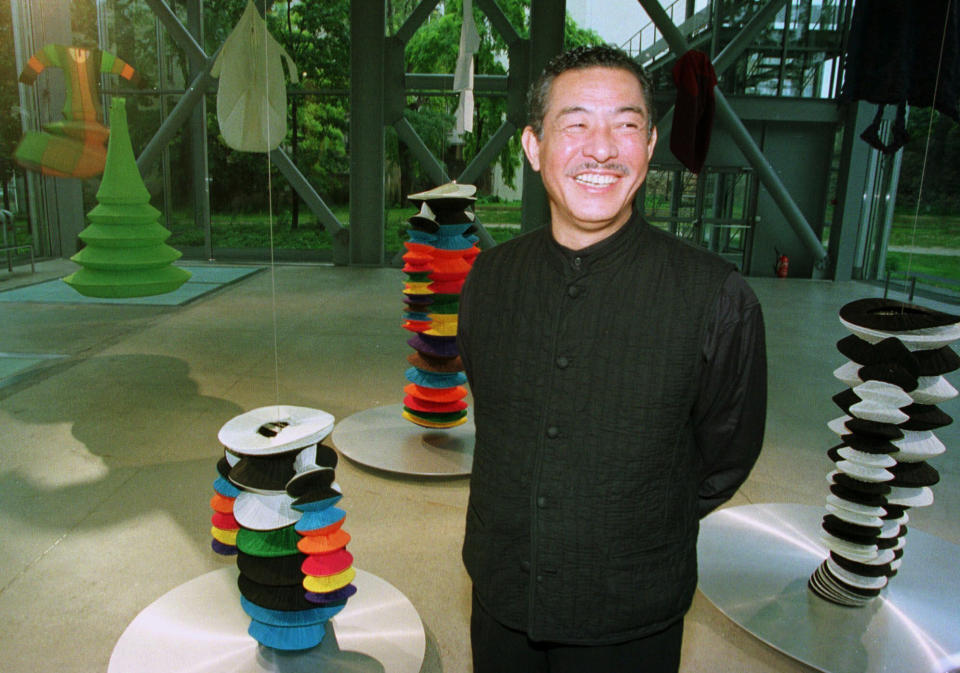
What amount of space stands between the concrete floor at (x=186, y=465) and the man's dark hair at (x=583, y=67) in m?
2.16

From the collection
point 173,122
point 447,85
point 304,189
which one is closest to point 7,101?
point 173,122

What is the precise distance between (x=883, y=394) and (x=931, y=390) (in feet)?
0.68

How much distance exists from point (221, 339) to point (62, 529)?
12.8ft

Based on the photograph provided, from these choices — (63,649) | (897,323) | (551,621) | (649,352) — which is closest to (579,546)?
(551,621)

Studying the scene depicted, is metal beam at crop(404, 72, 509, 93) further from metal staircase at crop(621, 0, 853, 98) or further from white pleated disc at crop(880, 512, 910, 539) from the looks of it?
white pleated disc at crop(880, 512, 910, 539)

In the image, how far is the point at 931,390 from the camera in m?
3.03

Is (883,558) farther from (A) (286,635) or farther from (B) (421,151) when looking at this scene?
(B) (421,151)

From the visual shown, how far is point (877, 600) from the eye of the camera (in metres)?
3.30

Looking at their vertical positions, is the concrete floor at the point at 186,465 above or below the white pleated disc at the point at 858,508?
below

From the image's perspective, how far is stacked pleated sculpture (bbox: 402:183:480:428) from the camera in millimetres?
4441

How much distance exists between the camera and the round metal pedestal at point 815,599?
9.68 feet

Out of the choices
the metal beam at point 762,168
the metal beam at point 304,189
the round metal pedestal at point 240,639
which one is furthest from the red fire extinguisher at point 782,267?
the round metal pedestal at point 240,639

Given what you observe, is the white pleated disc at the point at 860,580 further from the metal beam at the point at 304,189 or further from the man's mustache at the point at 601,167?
the metal beam at the point at 304,189

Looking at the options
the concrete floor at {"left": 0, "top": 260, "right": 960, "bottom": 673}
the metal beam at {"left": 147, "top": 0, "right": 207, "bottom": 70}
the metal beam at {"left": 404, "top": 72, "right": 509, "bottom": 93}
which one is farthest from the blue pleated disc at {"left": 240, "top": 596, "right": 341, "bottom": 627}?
the metal beam at {"left": 147, "top": 0, "right": 207, "bottom": 70}
